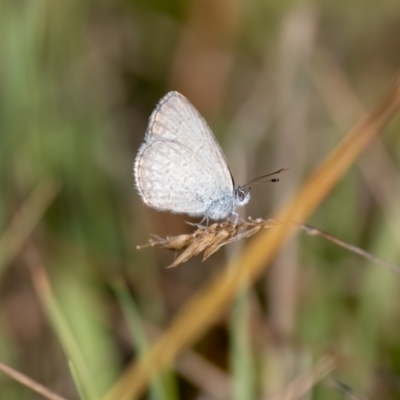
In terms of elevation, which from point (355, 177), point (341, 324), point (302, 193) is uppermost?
A: point (355, 177)

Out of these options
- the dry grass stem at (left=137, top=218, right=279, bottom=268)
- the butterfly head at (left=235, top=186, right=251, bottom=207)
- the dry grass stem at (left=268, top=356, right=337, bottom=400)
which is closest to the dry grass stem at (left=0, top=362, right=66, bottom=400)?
the dry grass stem at (left=137, top=218, right=279, bottom=268)

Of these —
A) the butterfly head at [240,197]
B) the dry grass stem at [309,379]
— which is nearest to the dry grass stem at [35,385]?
the dry grass stem at [309,379]

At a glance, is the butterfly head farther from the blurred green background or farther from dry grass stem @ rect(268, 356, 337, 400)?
dry grass stem @ rect(268, 356, 337, 400)

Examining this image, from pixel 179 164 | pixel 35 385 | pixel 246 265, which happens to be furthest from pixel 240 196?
pixel 35 385

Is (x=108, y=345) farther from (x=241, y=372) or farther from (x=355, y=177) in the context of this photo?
(x=355, y=177)

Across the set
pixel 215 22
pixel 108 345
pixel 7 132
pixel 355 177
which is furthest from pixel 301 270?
pixel 215 22

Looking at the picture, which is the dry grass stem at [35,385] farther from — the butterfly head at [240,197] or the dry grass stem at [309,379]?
the butterfly head at [240,197]

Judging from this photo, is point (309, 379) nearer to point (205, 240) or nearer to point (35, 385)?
point (205, 240)

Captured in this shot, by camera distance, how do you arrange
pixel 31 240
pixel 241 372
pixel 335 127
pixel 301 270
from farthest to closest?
pixel 335 127
pixel 301 270
pixel 31 240
pixel 241 372
